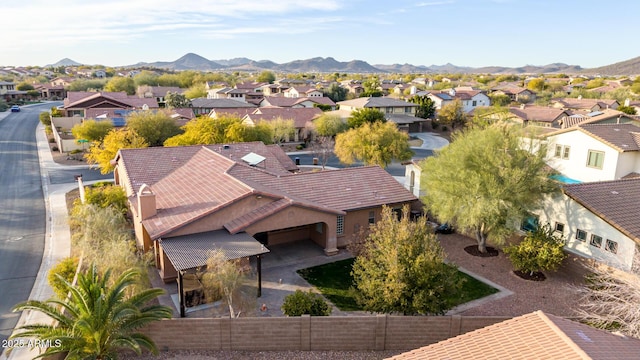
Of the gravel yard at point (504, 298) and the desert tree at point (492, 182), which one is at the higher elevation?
the desert tree at point (492, 182)

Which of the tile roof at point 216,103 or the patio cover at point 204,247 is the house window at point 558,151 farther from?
the tile roof at point 216,103

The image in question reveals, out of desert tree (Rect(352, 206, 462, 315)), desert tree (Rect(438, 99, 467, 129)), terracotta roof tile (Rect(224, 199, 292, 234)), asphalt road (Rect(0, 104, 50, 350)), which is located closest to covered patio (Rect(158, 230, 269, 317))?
terracotta roof tile (Rect(224, 199, 292, 234))

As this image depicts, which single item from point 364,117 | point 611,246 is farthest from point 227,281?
point 364,117

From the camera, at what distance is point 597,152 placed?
39.0m

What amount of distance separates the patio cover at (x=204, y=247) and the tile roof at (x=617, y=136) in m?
32.1

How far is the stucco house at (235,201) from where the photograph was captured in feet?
83.8

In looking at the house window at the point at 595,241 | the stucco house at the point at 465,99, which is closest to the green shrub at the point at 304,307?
the house window at the point at 595,241

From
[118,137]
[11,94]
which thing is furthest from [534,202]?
[11,94]

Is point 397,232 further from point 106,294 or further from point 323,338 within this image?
point 106,294

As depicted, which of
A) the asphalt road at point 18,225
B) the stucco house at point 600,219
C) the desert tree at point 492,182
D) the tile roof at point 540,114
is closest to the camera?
the asphalt road at point 18,225

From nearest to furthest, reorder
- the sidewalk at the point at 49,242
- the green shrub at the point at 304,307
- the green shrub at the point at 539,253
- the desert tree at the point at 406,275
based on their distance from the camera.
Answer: the desert tree at the point at 406,275
the green shrub at the point at 304,307
the sidewalk at the point at 49,242
the green shrub at the point at 539,253

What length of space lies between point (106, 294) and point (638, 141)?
1696 inches

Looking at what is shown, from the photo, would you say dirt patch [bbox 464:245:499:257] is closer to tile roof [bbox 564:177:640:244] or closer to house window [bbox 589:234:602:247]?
house window [bbox 589:234:602:247]

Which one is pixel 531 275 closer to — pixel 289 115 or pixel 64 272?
pixel 64 272
